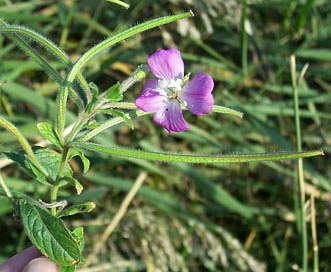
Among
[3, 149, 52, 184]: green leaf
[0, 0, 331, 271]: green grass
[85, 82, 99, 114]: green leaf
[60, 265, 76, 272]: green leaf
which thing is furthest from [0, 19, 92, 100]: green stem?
[0, 0, 331, 271]: green grass

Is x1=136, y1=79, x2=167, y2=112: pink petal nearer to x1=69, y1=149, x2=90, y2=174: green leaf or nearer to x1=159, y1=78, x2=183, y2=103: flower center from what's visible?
x1=159, y1=78, x2=183, y2=103: flower center

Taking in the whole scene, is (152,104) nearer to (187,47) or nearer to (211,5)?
(211,5)

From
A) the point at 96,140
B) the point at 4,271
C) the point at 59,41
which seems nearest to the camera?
the point at 4,271

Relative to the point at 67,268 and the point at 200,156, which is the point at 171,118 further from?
the point at 67,268

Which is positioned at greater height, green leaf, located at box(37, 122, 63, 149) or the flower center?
the flower center

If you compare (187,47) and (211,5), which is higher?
(211,5)

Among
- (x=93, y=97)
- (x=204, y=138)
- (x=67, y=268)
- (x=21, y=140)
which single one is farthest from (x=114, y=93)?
(x=204, y=138)

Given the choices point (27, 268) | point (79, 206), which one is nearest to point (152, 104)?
point (79, 206)
